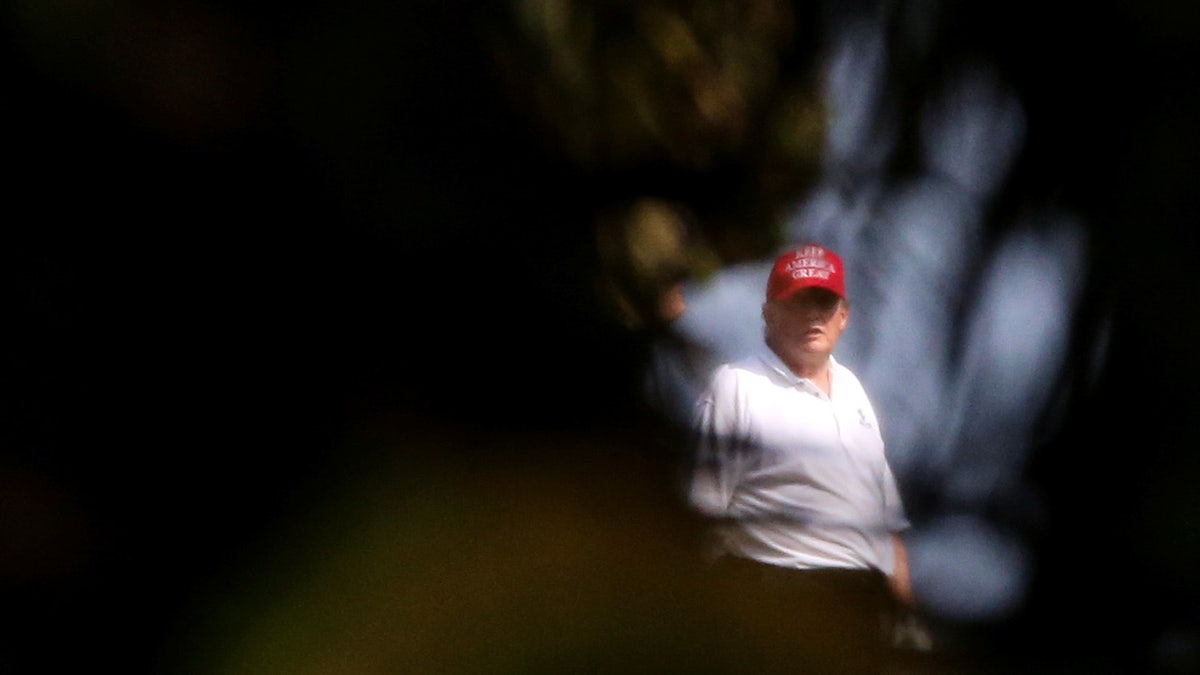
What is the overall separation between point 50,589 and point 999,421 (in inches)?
14.4

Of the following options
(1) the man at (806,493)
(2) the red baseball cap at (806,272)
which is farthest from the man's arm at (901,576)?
(2) the red baseball cap at (806,272)

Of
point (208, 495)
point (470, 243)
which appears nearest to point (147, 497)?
point (208, 495)

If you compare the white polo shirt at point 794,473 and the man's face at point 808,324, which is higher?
the man's face at point 808,324

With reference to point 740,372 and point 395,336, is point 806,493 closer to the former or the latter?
point 740,372

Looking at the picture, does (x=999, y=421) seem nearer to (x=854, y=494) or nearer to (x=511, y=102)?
(x=854, y=494)

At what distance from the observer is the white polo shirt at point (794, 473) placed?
43cm

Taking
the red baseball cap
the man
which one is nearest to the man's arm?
→ the man

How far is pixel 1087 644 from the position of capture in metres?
0.44

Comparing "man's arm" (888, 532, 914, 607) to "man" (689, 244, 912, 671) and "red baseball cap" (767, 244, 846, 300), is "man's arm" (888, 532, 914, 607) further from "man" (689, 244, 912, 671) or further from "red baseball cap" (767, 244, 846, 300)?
"red baseball cap" (767, 244, 846, 300)

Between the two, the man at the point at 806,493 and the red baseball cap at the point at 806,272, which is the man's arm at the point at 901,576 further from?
the red baseball cap at the point at 806,272

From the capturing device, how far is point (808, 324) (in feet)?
1.52

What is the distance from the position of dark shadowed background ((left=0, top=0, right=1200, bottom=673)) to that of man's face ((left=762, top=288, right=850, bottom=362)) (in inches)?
2.7

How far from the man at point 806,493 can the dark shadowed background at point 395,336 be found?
0.02 metres

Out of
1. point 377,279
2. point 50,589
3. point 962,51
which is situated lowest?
point 50,589
